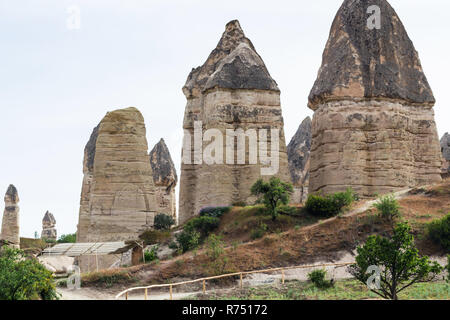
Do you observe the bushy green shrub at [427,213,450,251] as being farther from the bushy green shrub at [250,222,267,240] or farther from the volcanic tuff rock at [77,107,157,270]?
the volcanic tuff rock at [77,107,157,270]

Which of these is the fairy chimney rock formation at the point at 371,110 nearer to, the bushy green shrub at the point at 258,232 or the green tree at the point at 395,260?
the bushy green shrub at the point at 258,232

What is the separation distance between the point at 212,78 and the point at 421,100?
1055 centimetres

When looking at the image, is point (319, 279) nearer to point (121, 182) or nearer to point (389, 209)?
point (389, 209)

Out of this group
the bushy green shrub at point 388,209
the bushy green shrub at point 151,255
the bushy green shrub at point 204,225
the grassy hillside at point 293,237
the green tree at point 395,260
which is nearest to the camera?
the green tree at point 395,260

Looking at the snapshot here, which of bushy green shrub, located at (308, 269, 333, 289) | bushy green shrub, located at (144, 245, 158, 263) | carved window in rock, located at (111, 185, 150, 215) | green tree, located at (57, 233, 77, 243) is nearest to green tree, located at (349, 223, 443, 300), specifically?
bushy green shrub, located at (308, 269, 333, 289)

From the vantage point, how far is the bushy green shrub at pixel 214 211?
91.3 ft

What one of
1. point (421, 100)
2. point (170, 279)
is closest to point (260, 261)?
point (170, 279)

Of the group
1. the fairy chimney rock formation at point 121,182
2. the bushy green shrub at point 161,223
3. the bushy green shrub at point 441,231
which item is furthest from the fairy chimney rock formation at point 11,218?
the bushy green shrub at point 441,231

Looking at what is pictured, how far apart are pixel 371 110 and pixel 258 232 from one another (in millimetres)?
9298

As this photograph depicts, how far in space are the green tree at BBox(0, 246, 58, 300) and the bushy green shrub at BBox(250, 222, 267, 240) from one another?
9.87 metres

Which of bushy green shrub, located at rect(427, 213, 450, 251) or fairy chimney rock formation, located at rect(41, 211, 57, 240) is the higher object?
fairy chimney rock formation, located at rect(41, 211, 57, 240)

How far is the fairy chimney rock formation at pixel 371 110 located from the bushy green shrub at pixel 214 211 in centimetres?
485

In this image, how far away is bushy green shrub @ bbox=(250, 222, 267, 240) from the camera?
24.3 meters

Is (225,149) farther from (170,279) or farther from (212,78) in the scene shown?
(170,279)
